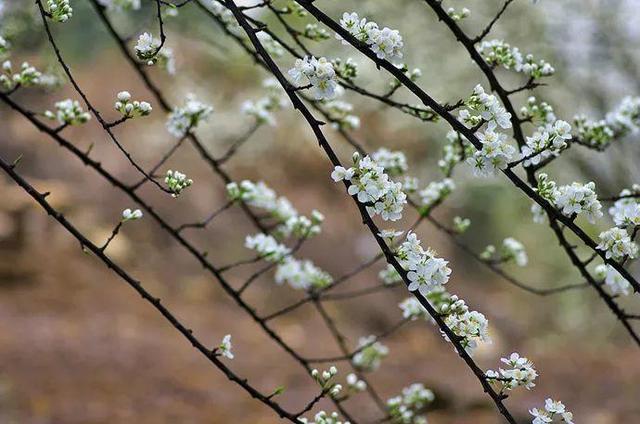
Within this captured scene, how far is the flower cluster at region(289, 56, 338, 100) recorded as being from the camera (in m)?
1.51

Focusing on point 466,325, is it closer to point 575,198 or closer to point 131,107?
point 575,198

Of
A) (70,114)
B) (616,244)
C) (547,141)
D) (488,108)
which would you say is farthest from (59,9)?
(616,244)

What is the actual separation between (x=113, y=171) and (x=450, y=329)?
8.45 m

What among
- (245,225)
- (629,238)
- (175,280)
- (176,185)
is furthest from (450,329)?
(245,225)

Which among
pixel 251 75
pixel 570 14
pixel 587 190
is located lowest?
pixel 587 190

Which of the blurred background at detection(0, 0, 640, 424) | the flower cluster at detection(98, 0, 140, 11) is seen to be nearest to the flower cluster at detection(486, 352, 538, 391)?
the flower cluster at detection(98, 0, 140, 11)

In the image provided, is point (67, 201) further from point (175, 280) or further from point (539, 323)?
point (539, 323)

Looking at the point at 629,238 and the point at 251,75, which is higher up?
the point at 251,75

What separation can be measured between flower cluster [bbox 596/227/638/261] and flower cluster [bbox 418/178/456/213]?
1021mm

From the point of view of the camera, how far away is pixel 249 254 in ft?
30.2

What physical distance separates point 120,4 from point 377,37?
5.24ft

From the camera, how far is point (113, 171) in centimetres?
956

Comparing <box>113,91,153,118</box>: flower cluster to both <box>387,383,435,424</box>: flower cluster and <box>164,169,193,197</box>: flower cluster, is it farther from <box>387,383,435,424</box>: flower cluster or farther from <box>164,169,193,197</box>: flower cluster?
<box>387,383,435,424</box>: flower cluster

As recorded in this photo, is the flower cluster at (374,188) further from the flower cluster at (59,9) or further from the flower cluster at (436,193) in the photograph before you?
the flower cluster at (436,193)
